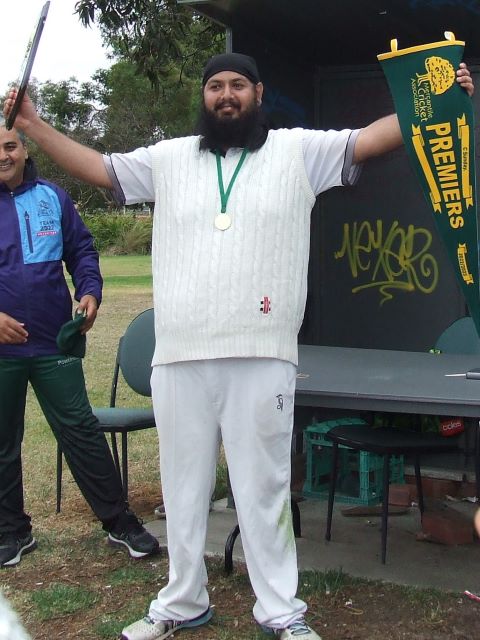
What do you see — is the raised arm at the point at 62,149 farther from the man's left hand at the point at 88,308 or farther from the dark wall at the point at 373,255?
the dark wall at the point at 373,255

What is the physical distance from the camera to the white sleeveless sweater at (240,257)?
3.04m

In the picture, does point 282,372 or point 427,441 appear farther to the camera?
point 427,441

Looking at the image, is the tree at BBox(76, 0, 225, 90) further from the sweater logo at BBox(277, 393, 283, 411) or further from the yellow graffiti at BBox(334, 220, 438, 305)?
the sweater logo at BBox(277, 393, 283, 411)

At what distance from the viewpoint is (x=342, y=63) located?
18.8 feet

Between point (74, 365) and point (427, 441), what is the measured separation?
1.59 m

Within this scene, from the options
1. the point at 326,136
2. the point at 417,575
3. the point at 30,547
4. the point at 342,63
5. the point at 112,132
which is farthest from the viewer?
the point at 112,132

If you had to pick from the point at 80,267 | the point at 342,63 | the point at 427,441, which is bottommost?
the point at 427,441

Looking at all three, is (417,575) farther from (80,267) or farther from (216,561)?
(80,267)

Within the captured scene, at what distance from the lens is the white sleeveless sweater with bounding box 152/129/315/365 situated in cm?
304

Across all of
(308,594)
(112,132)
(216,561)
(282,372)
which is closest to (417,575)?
(308,594)

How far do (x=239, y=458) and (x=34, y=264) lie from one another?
4.59 feet

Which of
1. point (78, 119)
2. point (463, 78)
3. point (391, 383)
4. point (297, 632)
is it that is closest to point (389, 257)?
point (391, 383)

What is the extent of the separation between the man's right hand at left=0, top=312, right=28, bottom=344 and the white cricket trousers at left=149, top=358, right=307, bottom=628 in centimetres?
93

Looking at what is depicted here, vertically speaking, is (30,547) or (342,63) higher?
(342,63)
